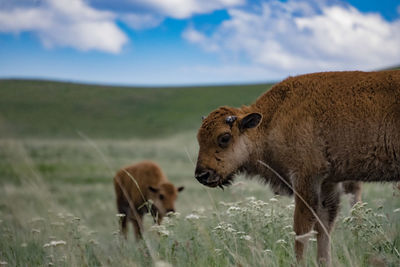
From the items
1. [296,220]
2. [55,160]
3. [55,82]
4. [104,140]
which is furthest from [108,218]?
[55,82]

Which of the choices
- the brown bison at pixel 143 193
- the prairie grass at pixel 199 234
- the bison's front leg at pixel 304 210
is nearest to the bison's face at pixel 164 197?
the brown bison at pixel 143 193

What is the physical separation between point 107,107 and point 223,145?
72490 mm

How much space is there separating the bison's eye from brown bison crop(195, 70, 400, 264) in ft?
0.04

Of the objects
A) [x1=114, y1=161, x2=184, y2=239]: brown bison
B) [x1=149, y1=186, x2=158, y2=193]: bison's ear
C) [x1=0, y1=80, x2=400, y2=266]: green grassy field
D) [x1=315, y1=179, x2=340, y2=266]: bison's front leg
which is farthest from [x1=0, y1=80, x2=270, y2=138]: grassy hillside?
[x1=315, y1=179, x2=340, y2=266]: bison's front leg

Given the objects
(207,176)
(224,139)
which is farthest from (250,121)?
(207,176)

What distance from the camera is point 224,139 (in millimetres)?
6219

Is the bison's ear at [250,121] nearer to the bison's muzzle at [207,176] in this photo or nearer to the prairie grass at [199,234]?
the bison's muzzle at [207,176]

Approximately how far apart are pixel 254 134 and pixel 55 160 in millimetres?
35357

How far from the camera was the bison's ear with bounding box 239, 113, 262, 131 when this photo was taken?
607cm

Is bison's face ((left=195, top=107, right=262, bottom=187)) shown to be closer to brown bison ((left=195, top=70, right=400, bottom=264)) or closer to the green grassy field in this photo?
brown bison ((left=195, top=70, right=400, bottom=264))

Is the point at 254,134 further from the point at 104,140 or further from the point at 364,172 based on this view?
the point at 104,140

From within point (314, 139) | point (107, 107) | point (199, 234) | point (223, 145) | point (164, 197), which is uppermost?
point (314, 139)

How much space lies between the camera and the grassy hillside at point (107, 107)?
6344 cm

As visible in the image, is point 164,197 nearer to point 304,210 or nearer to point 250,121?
point 250,121
